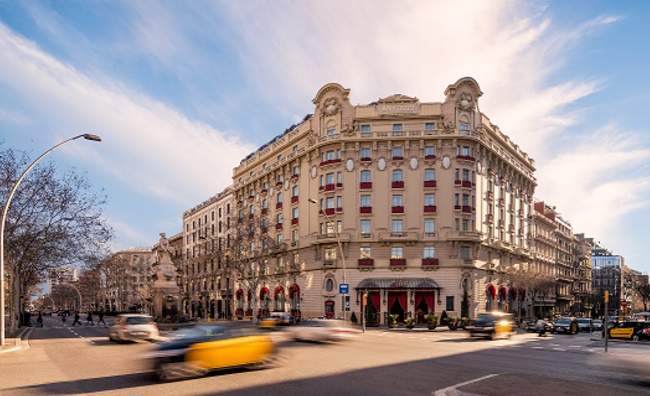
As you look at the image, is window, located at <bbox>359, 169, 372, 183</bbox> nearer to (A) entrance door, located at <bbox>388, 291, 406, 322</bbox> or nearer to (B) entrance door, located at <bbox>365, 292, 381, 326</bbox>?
(B) entrance door, located at <bbox>365, 292, 381, 326</bbox>

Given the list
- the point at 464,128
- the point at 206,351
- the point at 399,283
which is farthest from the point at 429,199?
the point at 206,351

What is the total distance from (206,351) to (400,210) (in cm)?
4275

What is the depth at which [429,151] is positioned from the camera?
54844 mm

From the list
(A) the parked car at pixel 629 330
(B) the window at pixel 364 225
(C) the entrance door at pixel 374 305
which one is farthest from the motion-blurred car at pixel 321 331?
(B) the window at pixel 364 225

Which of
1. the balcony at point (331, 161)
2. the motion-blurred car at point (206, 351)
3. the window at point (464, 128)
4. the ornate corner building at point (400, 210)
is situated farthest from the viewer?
the balcony at point (331, 161)

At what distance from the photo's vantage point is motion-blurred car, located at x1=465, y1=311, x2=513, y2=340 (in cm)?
2988

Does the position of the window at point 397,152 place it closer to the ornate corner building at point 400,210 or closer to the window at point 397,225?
the ornate corner building at point 400,210

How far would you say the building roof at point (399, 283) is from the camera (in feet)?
171

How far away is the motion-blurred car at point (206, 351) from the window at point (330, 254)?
41479mm

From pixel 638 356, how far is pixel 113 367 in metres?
14.9

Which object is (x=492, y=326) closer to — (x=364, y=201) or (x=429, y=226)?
(x=429, y=226)

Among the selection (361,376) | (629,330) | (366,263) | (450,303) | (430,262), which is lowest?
(450,303)

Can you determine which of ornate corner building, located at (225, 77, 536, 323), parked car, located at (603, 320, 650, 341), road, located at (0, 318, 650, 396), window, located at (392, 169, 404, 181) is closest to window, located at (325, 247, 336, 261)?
ornate corner building, located at (225, 77, 536, 323)

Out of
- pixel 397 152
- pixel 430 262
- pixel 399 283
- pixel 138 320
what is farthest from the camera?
pixel 397 152
